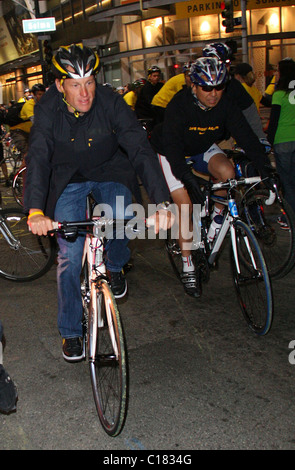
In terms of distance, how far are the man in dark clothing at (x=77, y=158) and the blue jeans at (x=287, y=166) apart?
3.44 metres

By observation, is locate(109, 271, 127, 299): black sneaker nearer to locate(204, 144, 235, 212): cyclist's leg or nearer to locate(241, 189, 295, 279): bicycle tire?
locate(204, 144, 235, 212): cyclist's leg

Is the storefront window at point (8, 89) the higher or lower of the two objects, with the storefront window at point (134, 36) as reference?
lower

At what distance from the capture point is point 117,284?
4078 mm

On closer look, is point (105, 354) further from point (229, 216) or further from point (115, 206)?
point (229, 216)

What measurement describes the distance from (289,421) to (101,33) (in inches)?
1236

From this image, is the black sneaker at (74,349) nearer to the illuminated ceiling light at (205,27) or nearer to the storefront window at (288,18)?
the storefront window at (288,18)

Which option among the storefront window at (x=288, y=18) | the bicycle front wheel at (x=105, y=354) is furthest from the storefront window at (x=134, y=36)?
the bicycle front wheel at (x=105, y=354)

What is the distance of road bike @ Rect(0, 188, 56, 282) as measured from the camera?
19.6 ft

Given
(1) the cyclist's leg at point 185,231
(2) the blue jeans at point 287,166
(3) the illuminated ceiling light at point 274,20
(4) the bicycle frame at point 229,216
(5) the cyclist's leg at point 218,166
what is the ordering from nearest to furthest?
(4) the bicycle frame at point 229,216 → (5) the cyclist's leg at point 218,166 → (1) the cyclist's leg at point 185,231 → (2) the blue jeans at point 287,166 → (3) the illuminated ceiling light at point 274,20

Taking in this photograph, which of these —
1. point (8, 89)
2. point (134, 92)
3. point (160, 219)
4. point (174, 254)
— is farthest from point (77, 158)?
point (8, 89)

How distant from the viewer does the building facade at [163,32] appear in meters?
24.8

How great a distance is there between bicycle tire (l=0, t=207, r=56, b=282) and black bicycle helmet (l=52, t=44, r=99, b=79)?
9.51 feet

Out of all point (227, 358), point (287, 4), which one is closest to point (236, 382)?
point (227, 358)

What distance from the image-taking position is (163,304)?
5.05m
